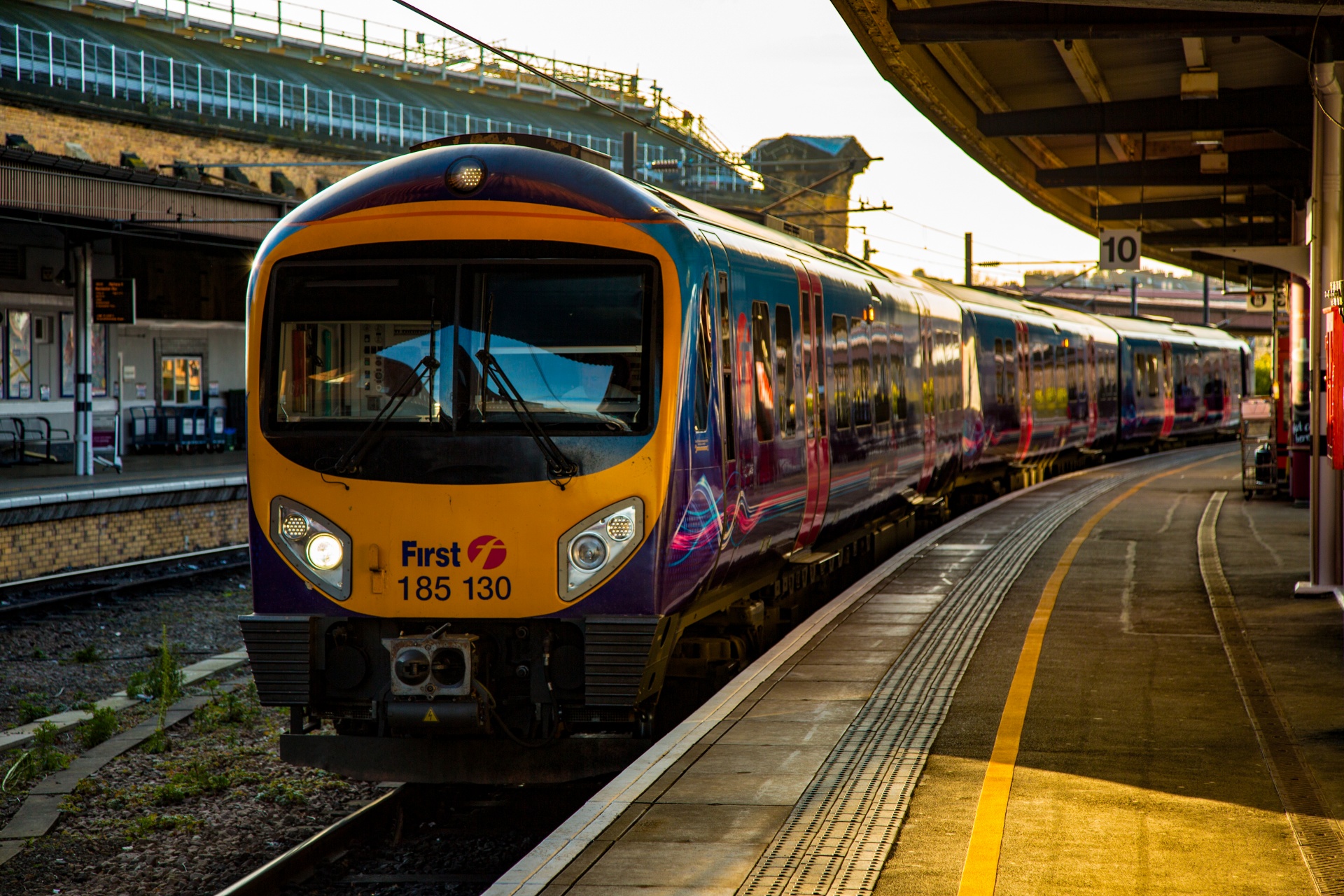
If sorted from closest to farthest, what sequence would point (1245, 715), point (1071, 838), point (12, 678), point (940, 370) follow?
point (1071, 838) → point (1245, 715) → point (12, 678) → point (940, 370)

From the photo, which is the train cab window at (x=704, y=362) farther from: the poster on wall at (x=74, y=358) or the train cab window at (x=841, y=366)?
the poster on wall at (x=74, y=358)

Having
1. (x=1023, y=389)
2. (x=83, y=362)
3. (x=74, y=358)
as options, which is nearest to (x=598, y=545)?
(x=1023, y=389)

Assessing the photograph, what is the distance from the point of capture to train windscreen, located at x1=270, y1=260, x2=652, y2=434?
22.1ft

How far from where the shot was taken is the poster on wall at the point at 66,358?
27.2 m

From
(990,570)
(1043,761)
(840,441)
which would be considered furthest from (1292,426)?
(1043,761)

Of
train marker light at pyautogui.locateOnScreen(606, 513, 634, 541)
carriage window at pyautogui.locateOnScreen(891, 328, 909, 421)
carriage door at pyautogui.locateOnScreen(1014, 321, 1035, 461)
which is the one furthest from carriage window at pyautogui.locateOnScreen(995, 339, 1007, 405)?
train marker light at pyautogui.locateOnScreen(606, 513, 634, 541)

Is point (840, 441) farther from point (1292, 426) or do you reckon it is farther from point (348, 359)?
point (1292, 426)

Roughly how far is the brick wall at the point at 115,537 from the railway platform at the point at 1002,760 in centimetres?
1134

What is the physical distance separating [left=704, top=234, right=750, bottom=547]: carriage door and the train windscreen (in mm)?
889

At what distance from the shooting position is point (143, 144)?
136 ft

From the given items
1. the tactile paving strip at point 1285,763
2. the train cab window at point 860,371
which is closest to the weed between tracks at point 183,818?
the tactile paving strip at point 1285,763

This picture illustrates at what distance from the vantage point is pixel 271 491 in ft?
22.5

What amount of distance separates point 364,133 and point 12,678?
4307cm

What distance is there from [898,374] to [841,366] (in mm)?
2924
